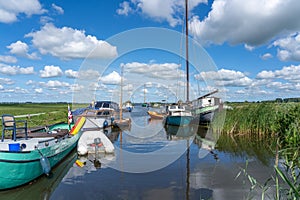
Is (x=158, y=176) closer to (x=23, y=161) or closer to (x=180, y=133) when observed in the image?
(x=23, y=161)

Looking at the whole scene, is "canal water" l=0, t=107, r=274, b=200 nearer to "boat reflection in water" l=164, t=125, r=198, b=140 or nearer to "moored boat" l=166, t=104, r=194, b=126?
"boat reflection in water" l=164, t=125, r=198, b=140

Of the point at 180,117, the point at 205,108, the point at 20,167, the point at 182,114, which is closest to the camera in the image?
the point at 20,167

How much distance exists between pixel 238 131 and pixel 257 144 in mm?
3792

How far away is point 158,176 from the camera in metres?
9.53

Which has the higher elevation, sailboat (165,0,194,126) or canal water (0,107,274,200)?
sailboat (165,0,194,126)

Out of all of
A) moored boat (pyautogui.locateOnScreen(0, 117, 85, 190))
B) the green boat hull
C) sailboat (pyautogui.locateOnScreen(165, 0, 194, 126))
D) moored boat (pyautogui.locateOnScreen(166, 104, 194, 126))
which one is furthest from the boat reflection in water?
the green boat hull

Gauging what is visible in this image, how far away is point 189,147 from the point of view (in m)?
15.7

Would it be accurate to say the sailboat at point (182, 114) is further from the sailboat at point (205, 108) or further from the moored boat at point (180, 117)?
the sailboat at point (205, 108)

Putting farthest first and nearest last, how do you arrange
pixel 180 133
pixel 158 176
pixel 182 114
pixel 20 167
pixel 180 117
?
pixel 182 114 → pixel 180 117 → pixel 180 133 → pixel 158 176 → pixel 20 167

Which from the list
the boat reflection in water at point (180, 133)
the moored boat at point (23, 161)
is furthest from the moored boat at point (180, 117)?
the moored boat at point (23, 161)

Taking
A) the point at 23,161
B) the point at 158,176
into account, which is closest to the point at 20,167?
the point at 23,161

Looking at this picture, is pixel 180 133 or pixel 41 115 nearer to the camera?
pixel 180 133

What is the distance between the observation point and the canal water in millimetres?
7652

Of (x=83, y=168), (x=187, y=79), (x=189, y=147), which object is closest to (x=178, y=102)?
(x=187, y=79)
